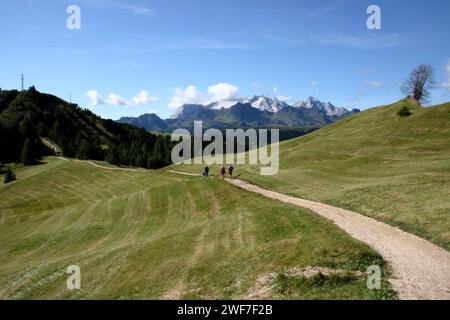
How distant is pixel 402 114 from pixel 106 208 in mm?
65193

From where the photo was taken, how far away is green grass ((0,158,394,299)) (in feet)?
67.1

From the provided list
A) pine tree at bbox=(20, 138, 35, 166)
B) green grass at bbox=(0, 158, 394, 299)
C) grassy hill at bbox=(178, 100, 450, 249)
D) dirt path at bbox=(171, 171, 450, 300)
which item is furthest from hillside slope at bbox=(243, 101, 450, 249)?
pine tree at bbox=(20, 138, 35, 166)

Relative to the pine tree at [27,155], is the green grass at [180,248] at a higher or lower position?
lower

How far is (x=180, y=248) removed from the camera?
96.0 ft

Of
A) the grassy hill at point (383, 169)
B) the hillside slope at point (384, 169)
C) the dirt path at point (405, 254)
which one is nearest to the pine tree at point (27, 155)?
the grassy hill at point (383, 169)

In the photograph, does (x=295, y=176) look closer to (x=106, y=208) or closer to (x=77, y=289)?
(x=106, y=208)

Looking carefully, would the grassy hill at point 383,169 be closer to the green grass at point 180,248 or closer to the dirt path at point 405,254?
the dirt path at point 405,254

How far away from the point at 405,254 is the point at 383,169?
37.0 m

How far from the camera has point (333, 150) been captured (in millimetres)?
75938

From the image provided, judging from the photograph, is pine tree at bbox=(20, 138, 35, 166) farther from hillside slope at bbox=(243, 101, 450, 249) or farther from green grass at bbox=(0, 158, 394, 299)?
hillside slope at bbox=(243, 101, 450, 249)

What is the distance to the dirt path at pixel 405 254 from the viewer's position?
17269mm

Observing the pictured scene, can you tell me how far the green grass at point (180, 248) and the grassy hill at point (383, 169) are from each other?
6649 millimetres

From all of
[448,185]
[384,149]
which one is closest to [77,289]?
[448,185]

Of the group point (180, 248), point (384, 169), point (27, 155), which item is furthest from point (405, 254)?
point (27, 155)
